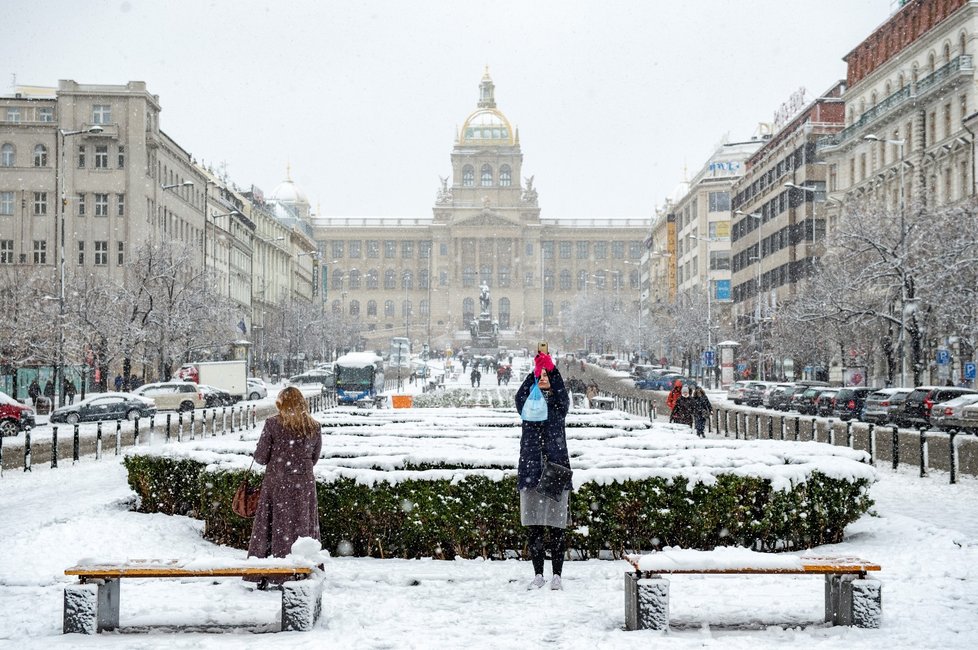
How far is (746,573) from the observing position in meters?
8.38

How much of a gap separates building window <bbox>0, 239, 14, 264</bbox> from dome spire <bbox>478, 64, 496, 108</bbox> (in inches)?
5079

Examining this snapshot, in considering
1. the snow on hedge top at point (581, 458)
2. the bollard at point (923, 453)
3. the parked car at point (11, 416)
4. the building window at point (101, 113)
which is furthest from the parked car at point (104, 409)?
the building window at point (101, 113)

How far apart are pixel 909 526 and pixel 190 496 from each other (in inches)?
310

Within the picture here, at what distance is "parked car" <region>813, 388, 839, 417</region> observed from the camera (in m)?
41.9

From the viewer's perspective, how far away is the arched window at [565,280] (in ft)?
611

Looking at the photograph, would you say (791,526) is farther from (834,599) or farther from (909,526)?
(834,599)

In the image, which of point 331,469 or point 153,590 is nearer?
point 153,590

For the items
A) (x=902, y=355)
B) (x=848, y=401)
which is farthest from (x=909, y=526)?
(x=902, y=355)

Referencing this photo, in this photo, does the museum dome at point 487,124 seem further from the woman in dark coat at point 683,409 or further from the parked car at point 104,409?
the woman in dark coat at point 683,409

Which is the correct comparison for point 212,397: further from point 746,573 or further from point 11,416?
point 746,573

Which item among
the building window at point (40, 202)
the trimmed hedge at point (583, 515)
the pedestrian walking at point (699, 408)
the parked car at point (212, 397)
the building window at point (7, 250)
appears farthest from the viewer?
the building window at point (40, 202)

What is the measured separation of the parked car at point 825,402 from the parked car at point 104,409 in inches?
869

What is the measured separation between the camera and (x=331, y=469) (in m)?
12.0

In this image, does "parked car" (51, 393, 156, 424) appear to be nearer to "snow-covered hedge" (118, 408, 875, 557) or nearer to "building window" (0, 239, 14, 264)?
"snow-covered hedge" (118, 408, 875, 557)
